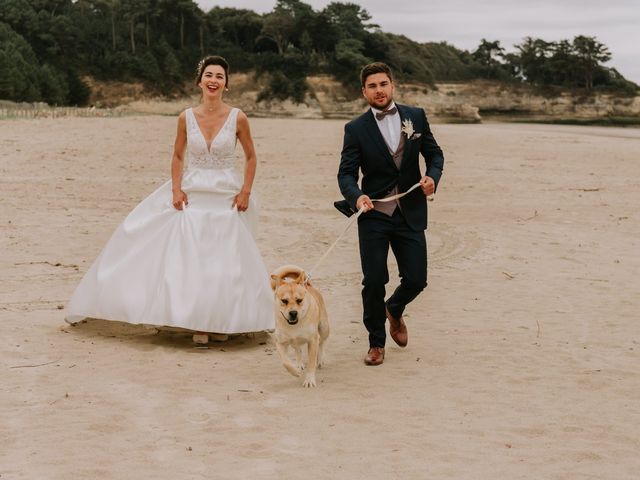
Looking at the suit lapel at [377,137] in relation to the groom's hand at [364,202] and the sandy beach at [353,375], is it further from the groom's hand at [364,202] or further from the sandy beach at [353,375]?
the sandy beach at [353,375]

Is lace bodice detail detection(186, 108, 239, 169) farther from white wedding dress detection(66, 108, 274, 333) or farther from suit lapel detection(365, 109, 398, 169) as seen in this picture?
suit lapel detection(365, 109, 398, 169)

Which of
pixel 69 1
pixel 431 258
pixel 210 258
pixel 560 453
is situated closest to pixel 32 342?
pixel 210 258

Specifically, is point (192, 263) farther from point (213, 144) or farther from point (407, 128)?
point (407, 128)

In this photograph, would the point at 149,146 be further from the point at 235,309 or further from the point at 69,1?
the point at 69,1

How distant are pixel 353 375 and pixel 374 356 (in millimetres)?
317

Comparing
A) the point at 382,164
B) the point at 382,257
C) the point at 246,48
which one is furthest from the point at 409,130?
the point at 246,48

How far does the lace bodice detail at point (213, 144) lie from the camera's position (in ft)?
24.3

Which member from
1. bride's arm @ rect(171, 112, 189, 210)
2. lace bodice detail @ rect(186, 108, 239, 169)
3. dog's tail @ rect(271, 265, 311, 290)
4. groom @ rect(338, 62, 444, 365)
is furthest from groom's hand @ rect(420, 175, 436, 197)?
bride's arm @ rect(171, 112, 189, 210)

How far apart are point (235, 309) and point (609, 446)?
320 centimetres

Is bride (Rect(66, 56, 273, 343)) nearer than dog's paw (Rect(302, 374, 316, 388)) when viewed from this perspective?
No

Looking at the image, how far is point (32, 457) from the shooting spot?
4.78 m

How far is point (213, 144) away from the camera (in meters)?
7.42

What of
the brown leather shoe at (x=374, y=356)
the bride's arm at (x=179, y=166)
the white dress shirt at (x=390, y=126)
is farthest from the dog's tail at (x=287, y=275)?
the bride's arm at (x=179, y=166)

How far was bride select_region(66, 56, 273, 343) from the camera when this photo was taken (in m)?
7.15
